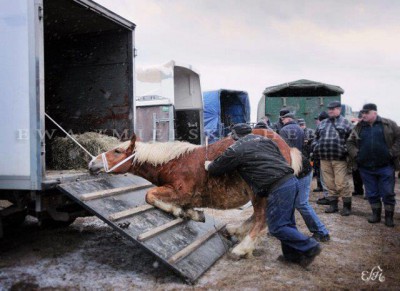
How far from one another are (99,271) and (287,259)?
1.98m

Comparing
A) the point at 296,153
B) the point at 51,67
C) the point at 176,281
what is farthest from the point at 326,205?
the point at 51,67

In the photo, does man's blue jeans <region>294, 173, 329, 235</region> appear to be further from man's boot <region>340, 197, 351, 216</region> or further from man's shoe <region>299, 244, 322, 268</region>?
man's boot <region>340, 197, 351, 216</region>

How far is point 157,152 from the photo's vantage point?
4.45 meters

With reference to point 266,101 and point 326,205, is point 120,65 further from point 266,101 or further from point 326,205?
point 266,101

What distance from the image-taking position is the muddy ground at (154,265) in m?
3.47

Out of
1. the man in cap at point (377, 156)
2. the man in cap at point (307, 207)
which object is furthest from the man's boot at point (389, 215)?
the man in cap at point (307, 207)

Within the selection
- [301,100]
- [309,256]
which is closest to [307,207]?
[309,256]

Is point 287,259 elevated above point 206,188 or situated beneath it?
situated beneath

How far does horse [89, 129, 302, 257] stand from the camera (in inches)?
169

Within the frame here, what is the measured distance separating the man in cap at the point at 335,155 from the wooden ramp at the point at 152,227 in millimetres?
2693

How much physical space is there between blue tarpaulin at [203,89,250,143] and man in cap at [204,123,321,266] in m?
9.28

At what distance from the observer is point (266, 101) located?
11.2 metres

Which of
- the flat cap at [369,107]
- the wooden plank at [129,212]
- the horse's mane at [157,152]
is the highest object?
the flat cap at [369,107]

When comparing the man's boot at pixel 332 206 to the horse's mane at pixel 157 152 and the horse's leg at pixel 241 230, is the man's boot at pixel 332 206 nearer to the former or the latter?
the horse's leg at pixel 241 230
